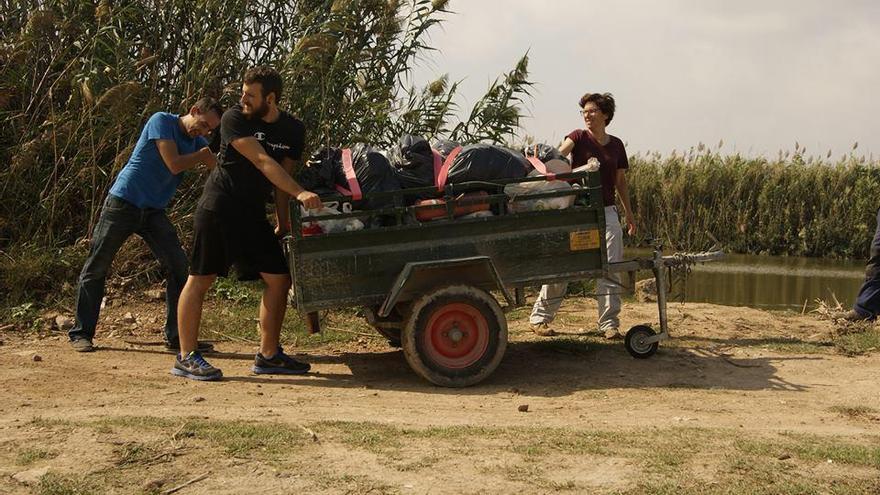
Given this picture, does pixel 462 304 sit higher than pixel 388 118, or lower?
lower

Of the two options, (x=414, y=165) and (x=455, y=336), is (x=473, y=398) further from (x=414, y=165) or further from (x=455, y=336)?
(x=414, y=165)

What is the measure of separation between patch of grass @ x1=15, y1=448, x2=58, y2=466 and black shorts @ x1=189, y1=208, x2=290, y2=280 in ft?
6.30

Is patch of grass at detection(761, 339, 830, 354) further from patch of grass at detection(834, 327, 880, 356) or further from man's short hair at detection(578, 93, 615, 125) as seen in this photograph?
man's short hair at detection(578, 93, 615, 125)

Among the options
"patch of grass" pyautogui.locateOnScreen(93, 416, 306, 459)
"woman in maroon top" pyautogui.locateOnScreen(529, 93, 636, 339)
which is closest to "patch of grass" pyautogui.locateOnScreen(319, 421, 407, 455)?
"patch of grass" pyautogui.locateOnScreen(93, 416, 306, 459)

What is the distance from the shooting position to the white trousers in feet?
25.2

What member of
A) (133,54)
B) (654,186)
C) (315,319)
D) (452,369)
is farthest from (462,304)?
(654,186)

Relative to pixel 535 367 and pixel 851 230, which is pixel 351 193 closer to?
pixel 535 367

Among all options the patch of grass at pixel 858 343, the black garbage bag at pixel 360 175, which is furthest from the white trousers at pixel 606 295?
the black garbage bag at pixel 360 175

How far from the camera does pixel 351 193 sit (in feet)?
20.5

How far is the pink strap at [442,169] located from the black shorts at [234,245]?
45.3 inches

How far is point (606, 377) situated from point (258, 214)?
2640 mm

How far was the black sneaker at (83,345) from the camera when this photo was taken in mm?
7242

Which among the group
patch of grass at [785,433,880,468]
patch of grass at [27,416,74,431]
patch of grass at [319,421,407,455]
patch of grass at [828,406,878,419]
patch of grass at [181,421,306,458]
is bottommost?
patch of grass at [828,406,878,419]

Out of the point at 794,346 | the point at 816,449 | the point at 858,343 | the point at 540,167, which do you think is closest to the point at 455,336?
the point at 540,167
